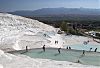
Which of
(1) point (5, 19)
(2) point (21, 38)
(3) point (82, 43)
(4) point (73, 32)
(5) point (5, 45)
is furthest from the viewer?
(4) point (73, 32)

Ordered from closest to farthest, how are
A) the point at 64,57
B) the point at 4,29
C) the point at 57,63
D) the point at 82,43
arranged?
the point at 57,63
the point at 64,57
the point at 4,29
the point at 82,43

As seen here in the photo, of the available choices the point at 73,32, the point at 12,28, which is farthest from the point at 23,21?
the point at 73,32

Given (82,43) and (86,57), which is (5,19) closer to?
(82,43)

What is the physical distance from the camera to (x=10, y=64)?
713 inches

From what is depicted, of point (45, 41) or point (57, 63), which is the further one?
point (45, 41)

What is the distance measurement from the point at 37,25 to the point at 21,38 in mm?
12280

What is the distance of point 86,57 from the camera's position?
2350cm

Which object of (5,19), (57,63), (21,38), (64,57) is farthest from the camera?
(5,19)

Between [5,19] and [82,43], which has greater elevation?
[5,19]

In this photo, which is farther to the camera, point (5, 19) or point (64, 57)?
point (5, 19)

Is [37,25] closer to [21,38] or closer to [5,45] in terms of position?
[21,38]

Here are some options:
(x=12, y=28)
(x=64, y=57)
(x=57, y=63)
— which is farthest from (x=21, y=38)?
Answer: (x=57, y=63)

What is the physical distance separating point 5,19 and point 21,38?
11.3m

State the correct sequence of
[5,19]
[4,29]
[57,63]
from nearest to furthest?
[57,63], [4,29], [5,19]
